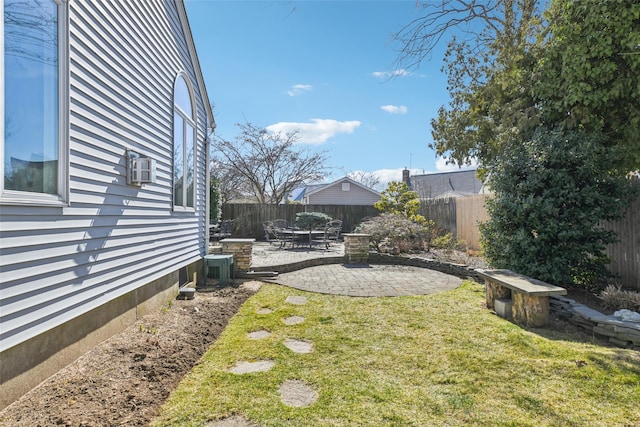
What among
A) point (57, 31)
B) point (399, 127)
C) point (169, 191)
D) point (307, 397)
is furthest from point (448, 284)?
point (399, 127)

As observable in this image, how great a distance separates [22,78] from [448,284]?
6683 mm

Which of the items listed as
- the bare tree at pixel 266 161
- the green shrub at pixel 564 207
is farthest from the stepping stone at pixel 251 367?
the bare tree at pixel 266 161

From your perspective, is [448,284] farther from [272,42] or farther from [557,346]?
[272,42]

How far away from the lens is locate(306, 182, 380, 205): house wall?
865 inches

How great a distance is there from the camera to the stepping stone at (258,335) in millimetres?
3887

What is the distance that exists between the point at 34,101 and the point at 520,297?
5274 millimetres

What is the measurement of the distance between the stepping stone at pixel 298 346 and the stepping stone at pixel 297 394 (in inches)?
25.7

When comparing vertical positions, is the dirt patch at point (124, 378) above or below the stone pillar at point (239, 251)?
below

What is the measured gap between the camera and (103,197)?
11.1 feet

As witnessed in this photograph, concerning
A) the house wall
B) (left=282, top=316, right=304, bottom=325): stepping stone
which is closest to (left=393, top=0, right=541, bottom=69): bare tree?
(left=282, top=316, right=304, bottom=325): stepping stone

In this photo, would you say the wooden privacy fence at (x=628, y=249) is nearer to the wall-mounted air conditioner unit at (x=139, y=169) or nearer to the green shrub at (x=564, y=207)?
the green shrub at (x=564, y=207)

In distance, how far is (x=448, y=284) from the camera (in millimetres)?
6707

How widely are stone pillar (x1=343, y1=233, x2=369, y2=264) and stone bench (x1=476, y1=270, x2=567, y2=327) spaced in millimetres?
4254

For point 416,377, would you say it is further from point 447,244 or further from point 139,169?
point 447,244
